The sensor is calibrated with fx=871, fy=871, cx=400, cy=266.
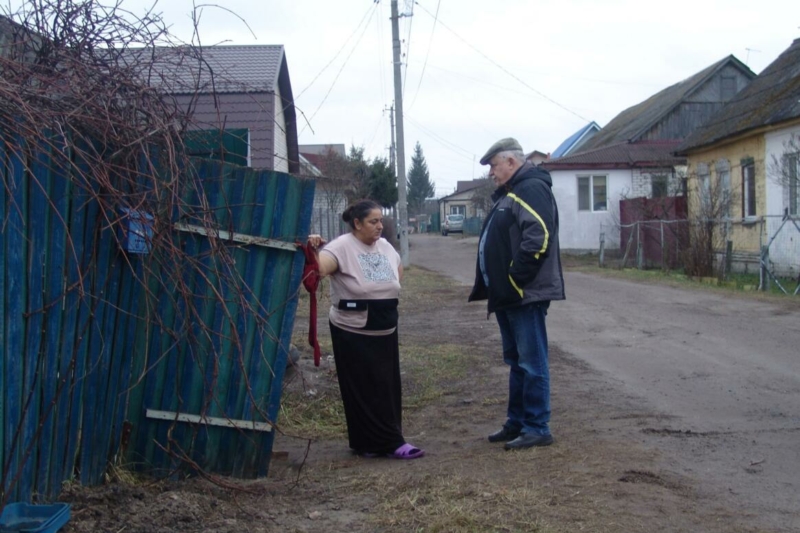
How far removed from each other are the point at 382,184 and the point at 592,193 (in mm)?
9522

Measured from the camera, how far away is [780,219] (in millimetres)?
18656

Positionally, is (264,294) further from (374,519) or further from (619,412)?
(619,412)

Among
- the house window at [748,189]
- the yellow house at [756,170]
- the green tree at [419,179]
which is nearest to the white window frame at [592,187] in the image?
the yellow house at [756,170]

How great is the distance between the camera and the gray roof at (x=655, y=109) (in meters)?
35.5

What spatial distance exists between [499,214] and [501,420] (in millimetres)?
1690

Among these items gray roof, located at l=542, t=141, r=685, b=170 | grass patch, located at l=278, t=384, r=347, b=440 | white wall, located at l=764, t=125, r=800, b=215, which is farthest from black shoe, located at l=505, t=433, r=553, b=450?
gray roof, located at l=542, t=141, r=685, b=170

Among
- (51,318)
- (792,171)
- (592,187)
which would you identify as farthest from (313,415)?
(592,187)

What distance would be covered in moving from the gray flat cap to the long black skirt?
135 centimetres

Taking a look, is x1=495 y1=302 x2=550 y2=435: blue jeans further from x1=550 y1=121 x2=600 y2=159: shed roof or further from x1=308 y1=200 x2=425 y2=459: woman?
x1=550 y1=121 x2=600 y2=159: shed roof

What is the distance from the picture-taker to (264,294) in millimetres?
4844

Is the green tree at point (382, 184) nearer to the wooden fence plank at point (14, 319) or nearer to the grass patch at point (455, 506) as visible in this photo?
the grass patch at point (455, 506)

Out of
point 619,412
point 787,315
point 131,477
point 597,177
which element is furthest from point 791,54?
point 131,477

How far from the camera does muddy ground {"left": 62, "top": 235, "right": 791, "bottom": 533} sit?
4.03m

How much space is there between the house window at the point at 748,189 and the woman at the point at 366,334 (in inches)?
705
